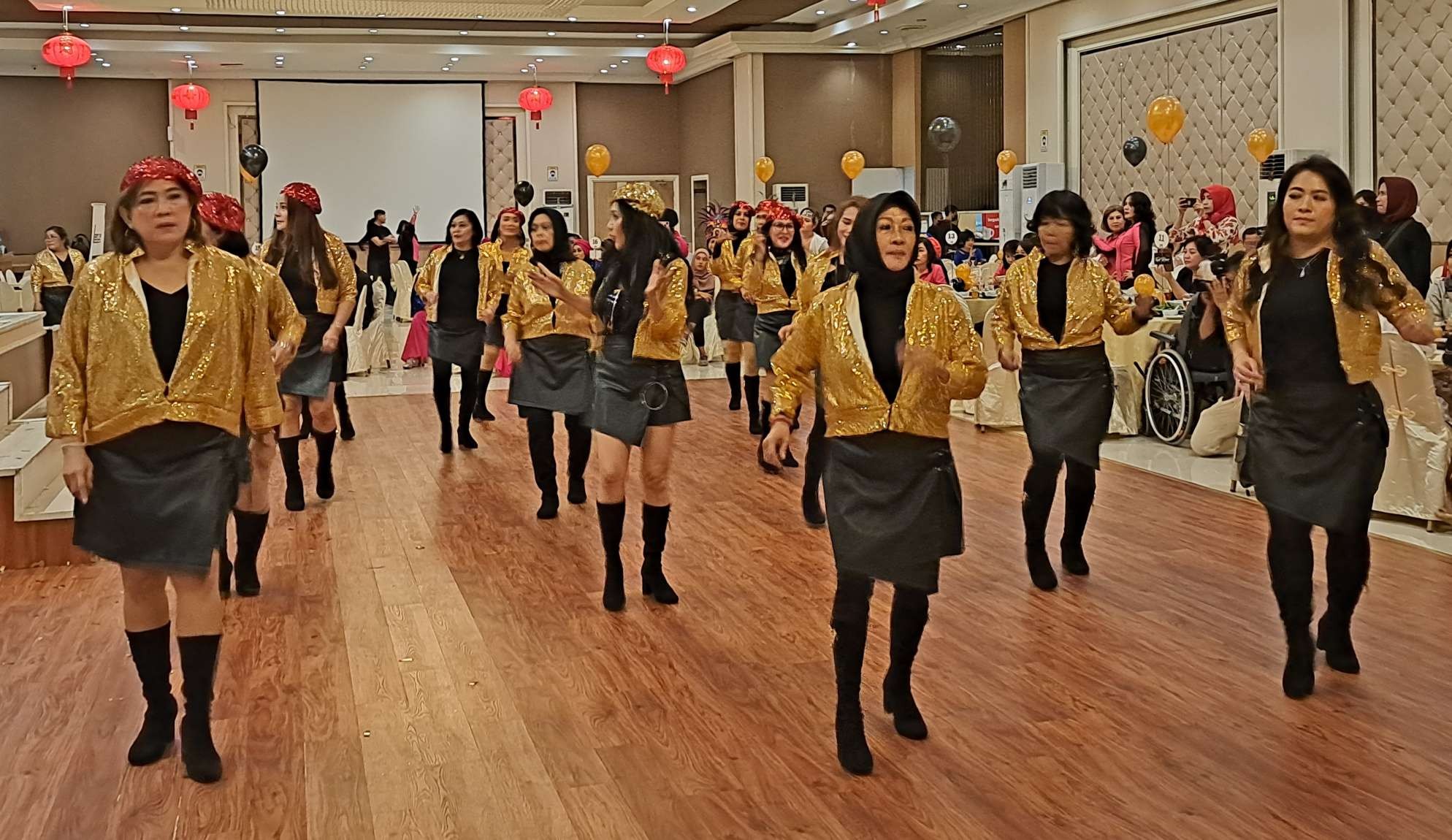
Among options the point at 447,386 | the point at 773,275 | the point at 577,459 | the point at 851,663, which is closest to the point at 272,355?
the point at 851,663

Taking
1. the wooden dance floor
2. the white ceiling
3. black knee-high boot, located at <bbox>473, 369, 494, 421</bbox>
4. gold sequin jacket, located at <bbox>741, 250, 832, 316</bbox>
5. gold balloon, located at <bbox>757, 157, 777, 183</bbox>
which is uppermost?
the white ceiling

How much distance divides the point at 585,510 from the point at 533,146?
16012mm

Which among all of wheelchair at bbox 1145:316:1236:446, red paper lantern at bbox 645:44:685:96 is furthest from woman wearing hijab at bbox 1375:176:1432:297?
red paper lantern at bbox 645:44:685:96

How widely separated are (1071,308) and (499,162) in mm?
18242

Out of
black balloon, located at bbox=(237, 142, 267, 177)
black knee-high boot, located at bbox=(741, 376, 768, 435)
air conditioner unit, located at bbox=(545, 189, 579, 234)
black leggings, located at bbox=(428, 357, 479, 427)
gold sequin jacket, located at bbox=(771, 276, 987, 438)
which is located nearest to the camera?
gold sequin jacket, located at bbox=(771, 276, 987, 438)

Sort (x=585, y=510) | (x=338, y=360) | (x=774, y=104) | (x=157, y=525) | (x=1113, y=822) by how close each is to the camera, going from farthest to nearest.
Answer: (x=774, y=104) → (x=338, y=360) → (x=585, y=510) → (x=157, y=525) → (x=1113, y=822)

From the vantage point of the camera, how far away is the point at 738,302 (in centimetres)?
A: 921

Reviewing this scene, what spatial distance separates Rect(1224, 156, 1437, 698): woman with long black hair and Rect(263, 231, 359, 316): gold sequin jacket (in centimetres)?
361

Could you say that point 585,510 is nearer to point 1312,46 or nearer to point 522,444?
point 522,444

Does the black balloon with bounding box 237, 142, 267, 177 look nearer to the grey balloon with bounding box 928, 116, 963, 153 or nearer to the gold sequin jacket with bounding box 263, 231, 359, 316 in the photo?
the grey balloon with bounding box 928, 116, 963, 153

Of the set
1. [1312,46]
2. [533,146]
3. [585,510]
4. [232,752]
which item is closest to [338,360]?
[585,510]

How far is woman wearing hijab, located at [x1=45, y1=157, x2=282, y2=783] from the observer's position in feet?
10.5

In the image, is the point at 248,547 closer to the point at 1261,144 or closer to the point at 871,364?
the point at 871,364

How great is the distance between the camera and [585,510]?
6.79 metres
